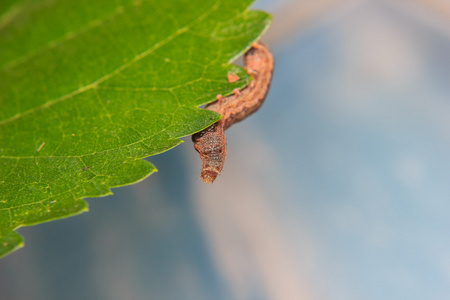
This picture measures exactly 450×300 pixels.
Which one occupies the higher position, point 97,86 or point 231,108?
point 97,86

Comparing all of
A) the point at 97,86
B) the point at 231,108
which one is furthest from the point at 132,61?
the point at 231,108

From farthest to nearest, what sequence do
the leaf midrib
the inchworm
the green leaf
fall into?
the inchworm, the leaf midrib, the green leaf

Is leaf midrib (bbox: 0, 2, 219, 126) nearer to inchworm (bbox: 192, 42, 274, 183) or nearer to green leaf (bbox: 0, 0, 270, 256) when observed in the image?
green leaf (bbox: 0, 0, 270, 256)

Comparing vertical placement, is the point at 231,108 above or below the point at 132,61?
below

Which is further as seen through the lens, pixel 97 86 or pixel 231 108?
pixel 231 108

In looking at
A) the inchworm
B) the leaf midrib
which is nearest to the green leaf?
the leaf midrib

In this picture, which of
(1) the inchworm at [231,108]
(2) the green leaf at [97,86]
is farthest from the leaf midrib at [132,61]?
(1) the inchworm at [231,108]

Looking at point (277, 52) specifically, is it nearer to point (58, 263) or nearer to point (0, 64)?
point (58, 263)

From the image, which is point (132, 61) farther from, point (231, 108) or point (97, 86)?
point (231, 108)
